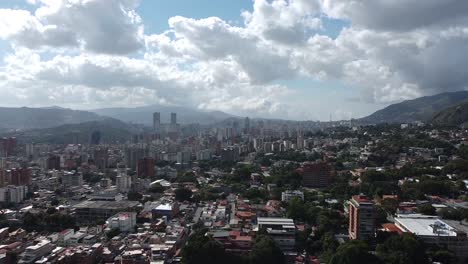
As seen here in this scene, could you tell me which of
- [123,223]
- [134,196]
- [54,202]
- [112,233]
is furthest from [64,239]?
[134,196]

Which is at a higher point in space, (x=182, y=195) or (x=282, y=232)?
(x=282, y=232)

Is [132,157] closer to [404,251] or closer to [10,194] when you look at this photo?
[10,194]

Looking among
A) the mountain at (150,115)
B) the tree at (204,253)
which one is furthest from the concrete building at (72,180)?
the mountain at (150,115)

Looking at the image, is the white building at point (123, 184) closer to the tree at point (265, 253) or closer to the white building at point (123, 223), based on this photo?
the white building at point (123, 223)

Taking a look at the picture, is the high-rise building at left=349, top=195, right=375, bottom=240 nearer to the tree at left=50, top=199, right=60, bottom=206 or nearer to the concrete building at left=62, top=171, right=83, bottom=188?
the tree at left=50, top=199, right=60, bottom=206

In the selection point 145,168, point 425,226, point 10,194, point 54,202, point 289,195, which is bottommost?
point 54,202

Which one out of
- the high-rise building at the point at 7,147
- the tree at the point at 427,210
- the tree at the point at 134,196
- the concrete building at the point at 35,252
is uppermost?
the high-rise building at the point at 7,147

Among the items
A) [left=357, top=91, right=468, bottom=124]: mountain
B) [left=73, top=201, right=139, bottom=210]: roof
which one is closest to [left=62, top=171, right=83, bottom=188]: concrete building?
[left=73, top=201, right=139, bottom=210]: roof
